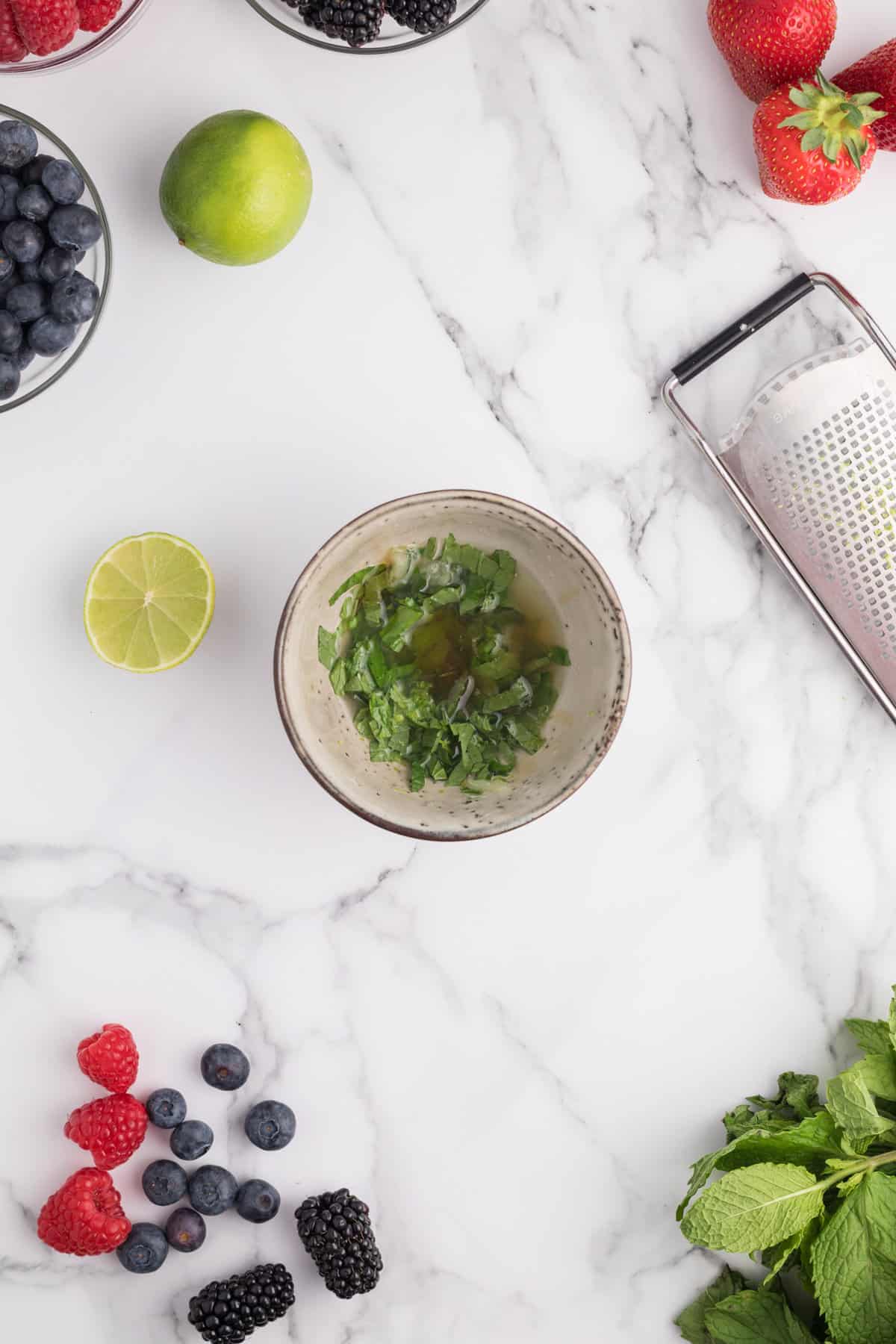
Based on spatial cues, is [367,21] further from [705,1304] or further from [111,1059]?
[705,1304]

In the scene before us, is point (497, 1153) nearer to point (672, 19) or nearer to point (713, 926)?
point (713, 926)

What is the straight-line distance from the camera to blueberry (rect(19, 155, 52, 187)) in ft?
3.96

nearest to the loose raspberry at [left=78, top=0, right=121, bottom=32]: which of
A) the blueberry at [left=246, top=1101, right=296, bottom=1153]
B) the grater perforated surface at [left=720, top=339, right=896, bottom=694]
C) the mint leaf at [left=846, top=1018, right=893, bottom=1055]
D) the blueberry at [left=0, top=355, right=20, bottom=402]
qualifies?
the blueberry at [left=0, top=355, right=20, bottom=402]

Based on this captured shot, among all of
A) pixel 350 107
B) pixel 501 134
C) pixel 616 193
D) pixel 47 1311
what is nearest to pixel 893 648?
pixel 616 193

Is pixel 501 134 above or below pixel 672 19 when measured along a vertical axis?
below

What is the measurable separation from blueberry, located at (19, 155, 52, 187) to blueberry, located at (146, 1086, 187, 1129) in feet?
3.50

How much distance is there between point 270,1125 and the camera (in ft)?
4.42

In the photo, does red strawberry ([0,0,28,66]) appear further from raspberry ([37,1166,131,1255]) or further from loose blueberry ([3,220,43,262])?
raspberry ([37,1166,131,1255])

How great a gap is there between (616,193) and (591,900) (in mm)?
897

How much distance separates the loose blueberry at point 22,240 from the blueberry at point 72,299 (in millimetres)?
41

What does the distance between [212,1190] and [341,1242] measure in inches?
6.7

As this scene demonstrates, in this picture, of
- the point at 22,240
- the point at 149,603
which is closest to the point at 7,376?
the point at 22,240

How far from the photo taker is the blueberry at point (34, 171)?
121cm

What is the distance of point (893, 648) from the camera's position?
1373 mm
